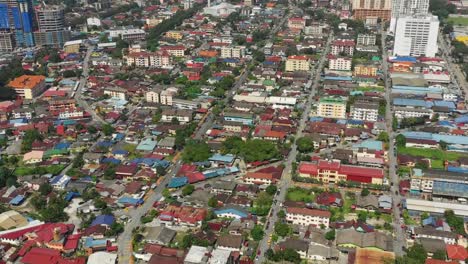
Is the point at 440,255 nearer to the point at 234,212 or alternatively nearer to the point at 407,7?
the point at 234,212

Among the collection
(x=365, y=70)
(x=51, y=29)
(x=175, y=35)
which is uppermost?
(x=51, y=29)

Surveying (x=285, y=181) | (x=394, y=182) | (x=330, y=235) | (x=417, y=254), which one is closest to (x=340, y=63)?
(x=394, y=182)

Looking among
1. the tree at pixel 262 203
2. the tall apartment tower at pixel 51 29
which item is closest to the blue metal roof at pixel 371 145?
the tree at pixel 262 203

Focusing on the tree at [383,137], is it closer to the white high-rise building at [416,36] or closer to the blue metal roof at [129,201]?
the blue metal roof at [129,201]

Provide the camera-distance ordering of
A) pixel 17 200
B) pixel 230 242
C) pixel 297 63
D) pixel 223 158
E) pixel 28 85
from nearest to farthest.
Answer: pixel 230 242, pixel 17 200, pixel 223 158, pixel 28 85, pixel 297 63

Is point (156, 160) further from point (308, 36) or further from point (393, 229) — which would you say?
point (308, 36)

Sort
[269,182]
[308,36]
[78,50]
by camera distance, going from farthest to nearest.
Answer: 1. [308,36]
2. [78,50]
3. [269,182]

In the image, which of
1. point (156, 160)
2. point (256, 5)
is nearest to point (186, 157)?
point (156, 160)
